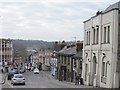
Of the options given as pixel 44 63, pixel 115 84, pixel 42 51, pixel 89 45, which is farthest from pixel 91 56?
pixel 42 51

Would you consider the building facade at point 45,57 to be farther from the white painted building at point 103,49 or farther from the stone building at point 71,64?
the white painted building at point 103,49

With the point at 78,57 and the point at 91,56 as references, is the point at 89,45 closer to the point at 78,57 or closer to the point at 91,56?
the point at 91,56

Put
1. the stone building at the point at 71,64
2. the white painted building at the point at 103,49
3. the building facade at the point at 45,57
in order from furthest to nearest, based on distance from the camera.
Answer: the building facade at the point at 45,57 → the stone building at the point at 71,64 → the white painted building at the point at 103,49

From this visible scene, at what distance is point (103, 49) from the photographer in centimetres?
3706

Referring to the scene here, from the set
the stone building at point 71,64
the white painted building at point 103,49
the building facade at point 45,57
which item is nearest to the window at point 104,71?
the white painted building at point 103,49

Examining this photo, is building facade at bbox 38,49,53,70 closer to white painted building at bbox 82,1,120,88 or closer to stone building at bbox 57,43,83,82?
stone building at bbox 57,43,83,82

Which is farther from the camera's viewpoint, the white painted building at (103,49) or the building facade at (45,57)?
the building facade at (45,57)

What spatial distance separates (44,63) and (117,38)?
127 m

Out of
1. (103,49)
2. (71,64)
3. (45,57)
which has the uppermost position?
(103,49)

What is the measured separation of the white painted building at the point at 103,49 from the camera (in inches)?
1307

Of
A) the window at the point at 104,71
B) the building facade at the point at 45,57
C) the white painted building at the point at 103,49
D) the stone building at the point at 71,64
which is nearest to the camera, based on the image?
the white painted building at the point at 103,49

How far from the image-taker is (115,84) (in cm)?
3281

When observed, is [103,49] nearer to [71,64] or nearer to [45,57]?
[71,64]

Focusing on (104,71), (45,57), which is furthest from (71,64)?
(45,57)
